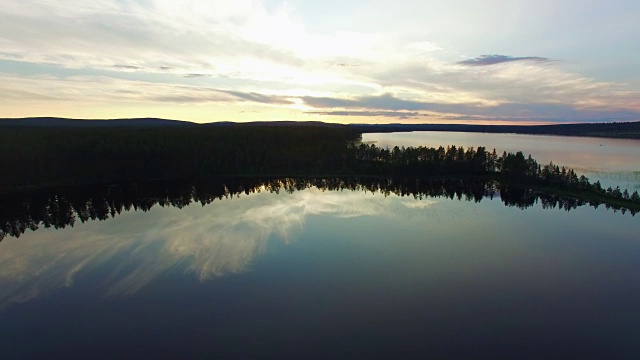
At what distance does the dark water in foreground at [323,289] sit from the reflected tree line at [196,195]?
651 cm

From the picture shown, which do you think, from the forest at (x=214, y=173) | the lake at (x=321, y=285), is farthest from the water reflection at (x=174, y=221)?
the forest at (x=214, y=173)

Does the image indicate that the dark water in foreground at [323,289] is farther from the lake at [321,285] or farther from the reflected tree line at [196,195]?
the reflected tree line at [196,195]

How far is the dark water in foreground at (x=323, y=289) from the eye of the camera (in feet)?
68.2

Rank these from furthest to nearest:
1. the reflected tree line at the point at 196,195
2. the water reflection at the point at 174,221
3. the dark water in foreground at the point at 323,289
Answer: the reflected tree line at the point at 196,195 < the water reflection at the point at 174,221 < the dark water in foreground at the point at 323,289

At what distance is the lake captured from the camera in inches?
820

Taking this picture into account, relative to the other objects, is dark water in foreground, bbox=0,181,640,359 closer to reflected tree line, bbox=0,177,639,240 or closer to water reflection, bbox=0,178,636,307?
water reflection, bbox=0,178,636,307

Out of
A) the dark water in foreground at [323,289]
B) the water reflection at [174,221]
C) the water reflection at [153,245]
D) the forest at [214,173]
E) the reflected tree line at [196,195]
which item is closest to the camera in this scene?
the dark water in foreground at [323,289]

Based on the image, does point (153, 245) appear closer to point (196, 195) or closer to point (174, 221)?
point (174, 221)

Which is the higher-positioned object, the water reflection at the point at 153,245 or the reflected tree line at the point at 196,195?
the reflected tree line at the point at 196,195

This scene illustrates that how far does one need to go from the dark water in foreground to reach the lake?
0.11m

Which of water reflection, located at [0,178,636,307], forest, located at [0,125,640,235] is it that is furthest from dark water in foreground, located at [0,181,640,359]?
forest, located at [0,125,640,235]

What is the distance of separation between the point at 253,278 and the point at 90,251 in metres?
16.5

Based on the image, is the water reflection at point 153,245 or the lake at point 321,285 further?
the water reflection at point 153,245

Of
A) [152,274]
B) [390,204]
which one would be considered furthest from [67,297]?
[390,204]
